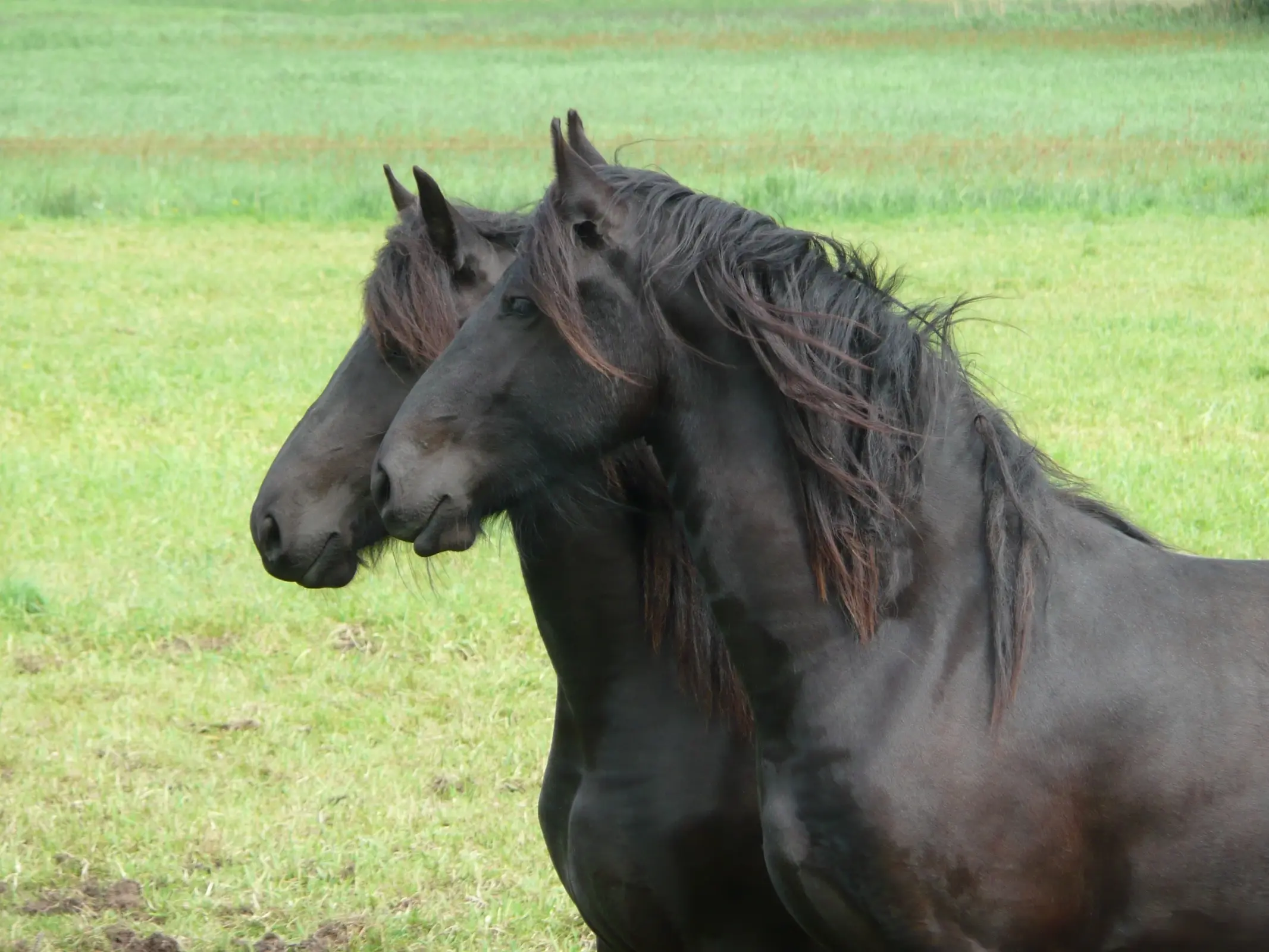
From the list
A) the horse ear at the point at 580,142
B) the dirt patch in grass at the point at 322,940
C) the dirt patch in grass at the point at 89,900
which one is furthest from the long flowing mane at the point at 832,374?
the dirt patch in grass at the point at 89,900

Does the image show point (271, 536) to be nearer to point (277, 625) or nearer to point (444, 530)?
point (444, 530)

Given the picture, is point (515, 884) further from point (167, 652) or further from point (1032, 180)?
point (1032, 180)

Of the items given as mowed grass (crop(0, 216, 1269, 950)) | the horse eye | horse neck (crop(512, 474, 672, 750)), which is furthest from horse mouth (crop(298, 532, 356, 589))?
mowed grass (crop(0, 216, 1269, 950))

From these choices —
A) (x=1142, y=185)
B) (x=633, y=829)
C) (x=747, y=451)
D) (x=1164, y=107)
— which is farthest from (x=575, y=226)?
(x=1164, y=107)

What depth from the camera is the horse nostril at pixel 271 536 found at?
10.8 ft

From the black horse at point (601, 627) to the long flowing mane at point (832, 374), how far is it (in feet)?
1.37

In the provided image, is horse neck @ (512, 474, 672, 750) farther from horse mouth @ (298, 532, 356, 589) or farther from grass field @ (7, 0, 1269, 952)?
grass field @ (7, 0, 1269, 952)

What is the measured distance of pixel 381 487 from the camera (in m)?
2.62

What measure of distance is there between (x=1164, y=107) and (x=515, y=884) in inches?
879

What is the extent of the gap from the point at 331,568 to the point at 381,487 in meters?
0.77

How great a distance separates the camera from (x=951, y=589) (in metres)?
2.65

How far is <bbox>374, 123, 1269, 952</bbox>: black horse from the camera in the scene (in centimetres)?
251

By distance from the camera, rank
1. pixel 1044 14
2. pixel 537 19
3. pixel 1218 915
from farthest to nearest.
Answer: pixel 537 19, pixel 1044 14, pixel 1218 915

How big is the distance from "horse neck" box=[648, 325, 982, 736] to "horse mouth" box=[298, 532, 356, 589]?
0.96 m
